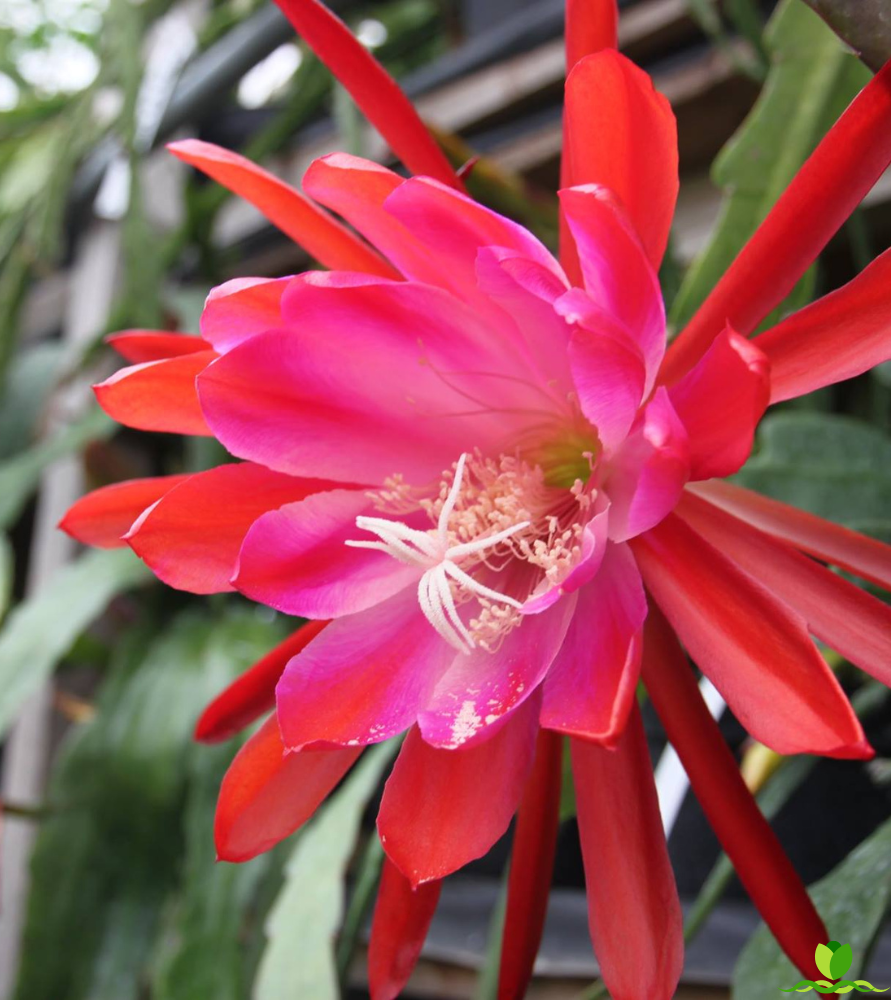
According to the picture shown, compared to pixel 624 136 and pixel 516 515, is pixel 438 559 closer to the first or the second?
pixel 516 515


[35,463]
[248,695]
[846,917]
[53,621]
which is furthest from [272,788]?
[35,463]

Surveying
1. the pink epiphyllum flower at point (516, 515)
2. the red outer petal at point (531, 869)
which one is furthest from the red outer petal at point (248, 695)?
the red outer petal at point (531, 869)

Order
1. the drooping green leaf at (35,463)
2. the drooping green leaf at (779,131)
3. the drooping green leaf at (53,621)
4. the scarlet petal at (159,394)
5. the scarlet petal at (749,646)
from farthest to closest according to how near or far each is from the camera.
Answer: the drooping green leaf at (35,463), the drooping green leaf at (53,621), the drooping green leaf at (779,131), the scarlet petal at (159,394), the scarlet petal at (749,646)

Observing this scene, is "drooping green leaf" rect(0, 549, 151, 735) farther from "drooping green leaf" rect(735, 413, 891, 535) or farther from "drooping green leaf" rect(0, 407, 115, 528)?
"drooping green leaf" rect(735, 413, 891, 535)

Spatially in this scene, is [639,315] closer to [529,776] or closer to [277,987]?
[529,776]

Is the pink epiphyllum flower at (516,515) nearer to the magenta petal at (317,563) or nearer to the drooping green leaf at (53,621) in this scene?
the magenta petal at (317,563)

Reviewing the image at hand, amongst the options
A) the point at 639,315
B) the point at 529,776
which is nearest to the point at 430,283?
the point at 639,315
